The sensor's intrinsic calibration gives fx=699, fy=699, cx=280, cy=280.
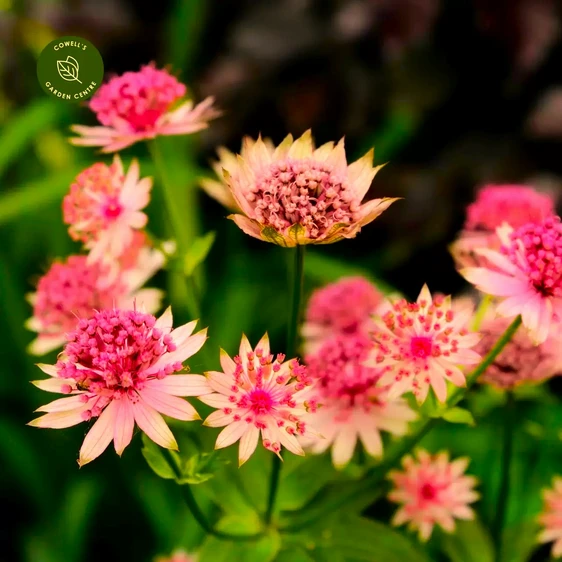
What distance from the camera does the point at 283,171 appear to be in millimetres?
539

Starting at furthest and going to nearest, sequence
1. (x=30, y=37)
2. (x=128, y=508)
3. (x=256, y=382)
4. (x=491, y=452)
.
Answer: (x=30, y=37) → (x=128, y=508) → (x=491, y=452) → (x=256, y=382)

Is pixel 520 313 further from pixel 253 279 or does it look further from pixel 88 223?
pixel 253 279

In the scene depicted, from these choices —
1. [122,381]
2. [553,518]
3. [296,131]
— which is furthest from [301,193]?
[296,131]

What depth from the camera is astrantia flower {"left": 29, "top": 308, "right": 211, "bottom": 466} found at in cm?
45

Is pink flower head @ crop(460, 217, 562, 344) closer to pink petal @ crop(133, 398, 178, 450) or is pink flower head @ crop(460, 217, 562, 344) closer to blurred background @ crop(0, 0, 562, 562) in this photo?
pink petal @ crop(133, 398, 178, 450)

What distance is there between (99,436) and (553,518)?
A: 0.46m

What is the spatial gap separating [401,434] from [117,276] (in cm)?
31

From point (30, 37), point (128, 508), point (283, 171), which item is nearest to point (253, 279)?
point (128, 508)

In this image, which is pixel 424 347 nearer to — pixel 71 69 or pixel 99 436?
pixel 99 436

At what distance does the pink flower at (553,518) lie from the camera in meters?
0.66

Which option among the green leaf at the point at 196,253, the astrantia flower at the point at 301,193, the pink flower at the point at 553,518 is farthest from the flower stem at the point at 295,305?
the pink flower at the point at 553,518

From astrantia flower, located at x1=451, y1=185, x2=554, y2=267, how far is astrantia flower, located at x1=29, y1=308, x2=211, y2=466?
32cm

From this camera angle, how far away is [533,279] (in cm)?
53

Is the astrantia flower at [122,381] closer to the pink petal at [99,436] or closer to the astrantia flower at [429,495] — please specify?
the pink petal at [99,436]
